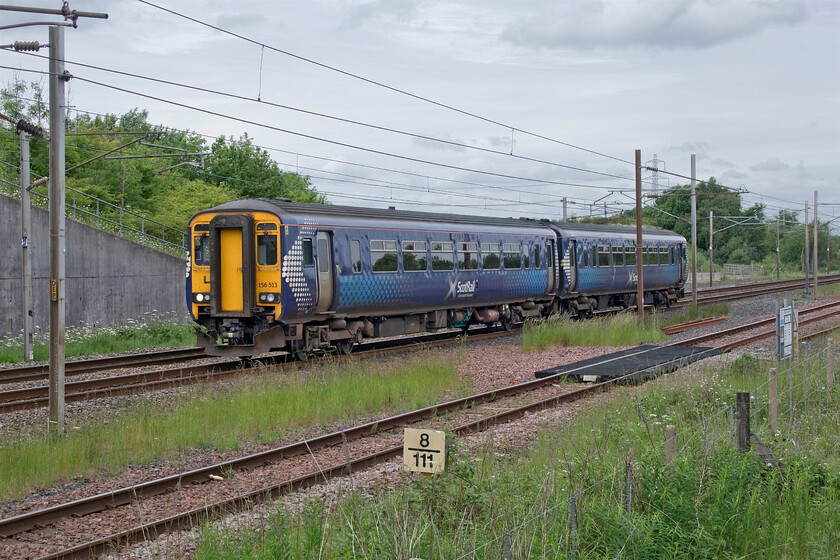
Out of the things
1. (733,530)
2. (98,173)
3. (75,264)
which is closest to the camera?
(733,530)

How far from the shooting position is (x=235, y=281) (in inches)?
690

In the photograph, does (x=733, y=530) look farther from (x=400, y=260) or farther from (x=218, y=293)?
(x=400, y=260)

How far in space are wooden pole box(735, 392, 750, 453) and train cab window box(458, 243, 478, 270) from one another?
15.3 m

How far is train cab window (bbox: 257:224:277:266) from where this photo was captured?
55.9ft

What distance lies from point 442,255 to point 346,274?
4.22 metres

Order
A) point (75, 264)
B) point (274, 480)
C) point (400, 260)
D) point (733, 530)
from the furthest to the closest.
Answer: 1. point (75, 264)
2. point (400, 260)
3. point (274, 480)
4. point (733, 530)

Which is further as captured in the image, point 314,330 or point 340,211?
point 340,211

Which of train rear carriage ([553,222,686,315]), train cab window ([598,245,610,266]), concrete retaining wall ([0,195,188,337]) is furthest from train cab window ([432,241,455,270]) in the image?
concrete retaining wall ([0,195,188,337])

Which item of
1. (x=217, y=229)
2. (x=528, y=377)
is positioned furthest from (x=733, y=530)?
(x=217, y=229)

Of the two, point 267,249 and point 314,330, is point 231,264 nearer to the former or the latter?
point 267,249

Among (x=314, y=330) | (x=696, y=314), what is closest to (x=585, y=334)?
(x=314, y=330)

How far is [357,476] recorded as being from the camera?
29.8 feet

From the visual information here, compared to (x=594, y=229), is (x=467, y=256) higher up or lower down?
lower down

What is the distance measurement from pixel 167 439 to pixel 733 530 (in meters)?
6.82
